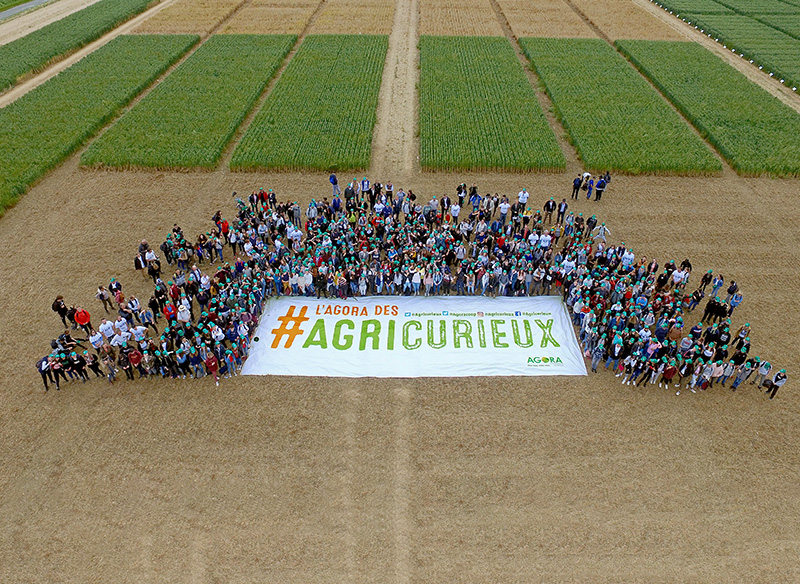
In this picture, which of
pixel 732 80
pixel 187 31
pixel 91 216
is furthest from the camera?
pixel 187 31

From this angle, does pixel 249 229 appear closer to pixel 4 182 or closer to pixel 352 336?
pixel 352 336

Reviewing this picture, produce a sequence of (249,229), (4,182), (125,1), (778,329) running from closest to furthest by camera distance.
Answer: (778,329) → (249,229) → (4,182) → (125,1)

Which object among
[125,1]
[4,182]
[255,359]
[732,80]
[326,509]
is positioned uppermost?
[125,1]

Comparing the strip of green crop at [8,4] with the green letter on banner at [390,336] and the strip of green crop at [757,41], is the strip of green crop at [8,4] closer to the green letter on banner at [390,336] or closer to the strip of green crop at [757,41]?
the green letter on banner at [390,336]

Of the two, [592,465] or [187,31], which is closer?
[592,465]

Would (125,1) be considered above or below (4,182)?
above

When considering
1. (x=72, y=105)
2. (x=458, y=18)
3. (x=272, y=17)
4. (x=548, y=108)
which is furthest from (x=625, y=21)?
(x=72, y=105)

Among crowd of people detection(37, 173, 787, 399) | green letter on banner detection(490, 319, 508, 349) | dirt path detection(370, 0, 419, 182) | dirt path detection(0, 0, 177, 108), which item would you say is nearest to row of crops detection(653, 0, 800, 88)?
dirt path detection(370, 0, 419, 182)

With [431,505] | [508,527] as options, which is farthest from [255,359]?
[508,527]

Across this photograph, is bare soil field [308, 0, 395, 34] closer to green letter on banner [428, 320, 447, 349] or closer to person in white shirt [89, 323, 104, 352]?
green letter on banner [428, 320, 447, 349]
